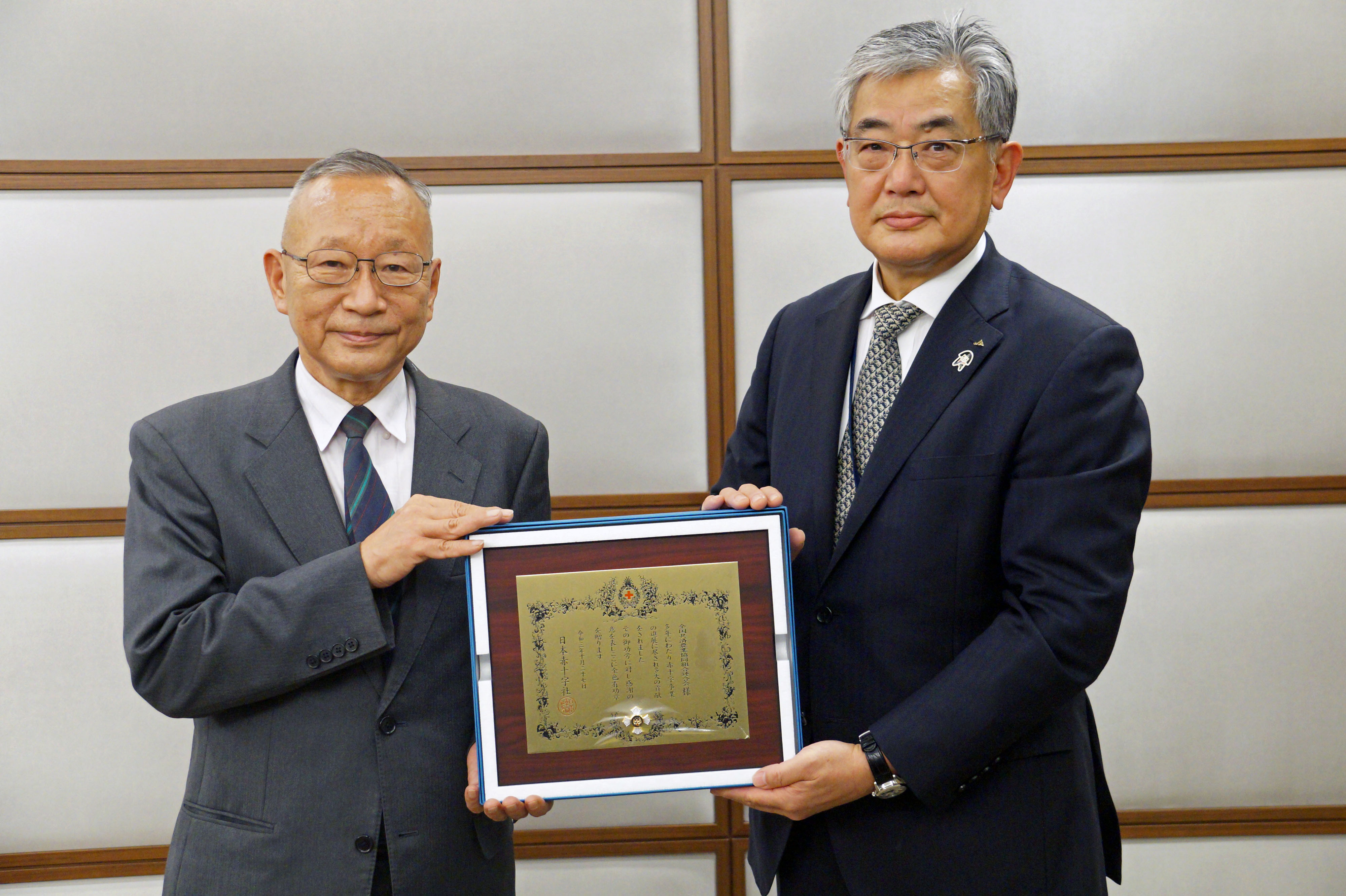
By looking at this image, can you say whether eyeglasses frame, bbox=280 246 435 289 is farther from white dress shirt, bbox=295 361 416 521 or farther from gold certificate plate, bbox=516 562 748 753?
gold certificate plate, bbox=516 562 748 753

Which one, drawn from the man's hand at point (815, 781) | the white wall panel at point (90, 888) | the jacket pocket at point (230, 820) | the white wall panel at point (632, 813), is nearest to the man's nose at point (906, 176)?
the man's hand at point (815, 781)

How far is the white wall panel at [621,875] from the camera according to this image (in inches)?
93.7

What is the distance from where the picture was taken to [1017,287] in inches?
58.9

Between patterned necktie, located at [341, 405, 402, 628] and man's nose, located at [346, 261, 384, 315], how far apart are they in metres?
0.16

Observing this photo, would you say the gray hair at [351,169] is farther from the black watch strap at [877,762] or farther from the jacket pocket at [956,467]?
the black watch strap at [877,762]

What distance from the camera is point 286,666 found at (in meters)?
1.34

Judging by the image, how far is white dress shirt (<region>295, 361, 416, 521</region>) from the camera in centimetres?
148

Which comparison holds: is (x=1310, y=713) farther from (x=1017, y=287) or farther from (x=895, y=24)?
(x=895, y=24)

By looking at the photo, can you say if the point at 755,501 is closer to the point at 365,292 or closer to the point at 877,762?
the point at 877,762

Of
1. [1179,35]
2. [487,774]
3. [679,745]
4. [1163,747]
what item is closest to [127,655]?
[487,774]

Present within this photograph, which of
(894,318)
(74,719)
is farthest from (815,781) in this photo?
(74,719)

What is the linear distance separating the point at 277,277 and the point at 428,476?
0.41 metres

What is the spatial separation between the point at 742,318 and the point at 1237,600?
1.38 metres

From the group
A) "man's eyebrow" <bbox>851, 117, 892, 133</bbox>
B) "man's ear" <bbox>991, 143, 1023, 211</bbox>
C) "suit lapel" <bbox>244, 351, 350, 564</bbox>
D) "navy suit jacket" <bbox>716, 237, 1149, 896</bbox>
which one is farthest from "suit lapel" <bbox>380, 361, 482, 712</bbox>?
"man's ear" <bbox>991, 143, 1023, 211</bbox>
